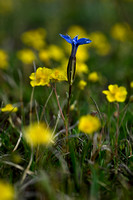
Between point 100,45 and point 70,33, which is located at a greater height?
point 70,33

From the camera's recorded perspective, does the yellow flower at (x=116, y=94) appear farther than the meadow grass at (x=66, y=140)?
Yes

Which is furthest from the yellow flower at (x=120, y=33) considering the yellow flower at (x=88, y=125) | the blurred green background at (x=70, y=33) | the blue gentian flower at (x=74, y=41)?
the yellow flower at (x=88, y=125)

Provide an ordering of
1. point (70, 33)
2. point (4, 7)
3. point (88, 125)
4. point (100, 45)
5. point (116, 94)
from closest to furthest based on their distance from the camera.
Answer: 1. point (88, 125)
2. point (116, 94)
3. point (100, 45)
4. point (70, 33)
5. point (4, 7)

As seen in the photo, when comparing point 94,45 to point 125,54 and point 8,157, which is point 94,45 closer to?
point 125,54

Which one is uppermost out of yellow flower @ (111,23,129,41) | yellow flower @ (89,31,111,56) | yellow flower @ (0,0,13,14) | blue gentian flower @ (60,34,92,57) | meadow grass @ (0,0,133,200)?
yellow flower @ (0,0,13,14)

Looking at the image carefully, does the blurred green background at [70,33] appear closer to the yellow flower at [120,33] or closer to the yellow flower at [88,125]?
the yellow flower at [120,33]

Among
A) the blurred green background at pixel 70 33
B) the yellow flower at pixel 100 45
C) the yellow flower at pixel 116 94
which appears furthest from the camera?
the yellow flower at pixel 100 45

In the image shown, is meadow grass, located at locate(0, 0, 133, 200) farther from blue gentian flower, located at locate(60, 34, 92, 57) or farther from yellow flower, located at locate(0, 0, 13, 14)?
yellow flower, located at locate(0, 0, 13, 14)

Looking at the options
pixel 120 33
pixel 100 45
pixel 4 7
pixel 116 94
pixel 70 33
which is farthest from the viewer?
pixel 4 7

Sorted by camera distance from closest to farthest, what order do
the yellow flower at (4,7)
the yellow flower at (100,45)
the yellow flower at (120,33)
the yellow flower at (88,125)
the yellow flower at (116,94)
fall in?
the yellow flower at (88,125), the yellow flower at (116,94), the yellow flower at (100,45), the yellow flower at (120,33), the yellow flower at (4,7)

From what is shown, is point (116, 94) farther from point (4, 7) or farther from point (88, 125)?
point (4, 7)

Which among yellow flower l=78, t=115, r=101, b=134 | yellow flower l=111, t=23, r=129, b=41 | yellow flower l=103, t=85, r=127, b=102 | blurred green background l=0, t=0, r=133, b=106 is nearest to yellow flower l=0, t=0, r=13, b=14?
blurred green background l=0, t=0, r=133, b=106

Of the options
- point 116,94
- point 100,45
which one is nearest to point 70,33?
point 100,45
